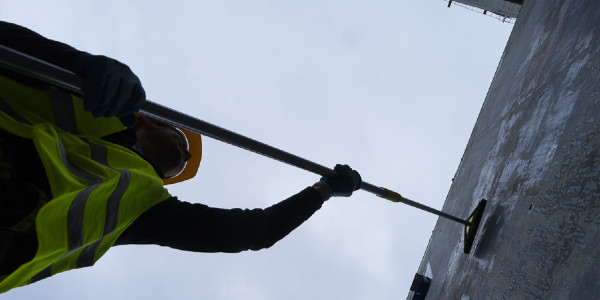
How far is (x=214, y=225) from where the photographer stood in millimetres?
2273

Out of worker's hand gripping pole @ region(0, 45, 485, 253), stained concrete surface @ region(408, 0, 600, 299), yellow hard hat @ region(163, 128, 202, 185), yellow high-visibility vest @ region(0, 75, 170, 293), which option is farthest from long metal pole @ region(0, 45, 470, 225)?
yellow hard hat @ region(163, 128, 202, 185)

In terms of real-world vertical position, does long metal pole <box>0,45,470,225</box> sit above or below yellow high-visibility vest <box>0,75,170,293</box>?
above

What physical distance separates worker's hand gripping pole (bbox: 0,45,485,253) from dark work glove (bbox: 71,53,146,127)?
5 cm

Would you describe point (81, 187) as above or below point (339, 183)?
below

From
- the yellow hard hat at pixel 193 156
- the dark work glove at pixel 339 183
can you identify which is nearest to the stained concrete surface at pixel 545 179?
the dark work glove at pixel 339 183

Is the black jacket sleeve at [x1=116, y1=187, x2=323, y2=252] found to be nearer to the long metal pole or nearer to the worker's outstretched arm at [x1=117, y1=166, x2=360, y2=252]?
the worker's outstretched arm at [x1=117, y1=166, x2=360, y2=252]

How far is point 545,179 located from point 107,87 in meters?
1.82

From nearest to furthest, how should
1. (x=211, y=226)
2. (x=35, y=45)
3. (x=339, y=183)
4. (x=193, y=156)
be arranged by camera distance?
(x=35, y=45)
(x=211, y=226)
(x=339, y=183)
(x=193, y=156)

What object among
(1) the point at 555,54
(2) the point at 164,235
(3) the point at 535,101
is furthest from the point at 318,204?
(1) the point at 555,54

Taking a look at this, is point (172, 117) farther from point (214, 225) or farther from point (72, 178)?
point (214, 225)

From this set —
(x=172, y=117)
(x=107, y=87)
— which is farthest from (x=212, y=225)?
(x=107, y=87)

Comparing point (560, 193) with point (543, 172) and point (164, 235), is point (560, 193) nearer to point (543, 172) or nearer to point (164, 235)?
point (543, 172)

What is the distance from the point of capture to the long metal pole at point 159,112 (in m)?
1.43

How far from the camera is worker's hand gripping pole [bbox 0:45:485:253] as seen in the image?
1432 mm
